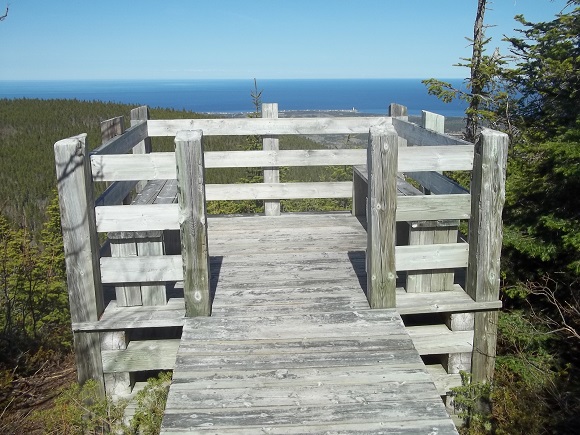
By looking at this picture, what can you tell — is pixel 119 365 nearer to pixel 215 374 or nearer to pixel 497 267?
pixel 215 374

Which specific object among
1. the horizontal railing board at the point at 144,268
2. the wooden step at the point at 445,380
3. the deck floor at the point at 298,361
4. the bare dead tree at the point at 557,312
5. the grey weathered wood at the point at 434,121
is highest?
the grey weathered wood at the point at 434,121

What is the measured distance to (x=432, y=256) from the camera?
4.77 m

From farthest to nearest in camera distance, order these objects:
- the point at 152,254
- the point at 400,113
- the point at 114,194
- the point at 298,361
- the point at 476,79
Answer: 1. the point at 476,79
2. the point at 400,113
3. the point at 114,194
4. the point at 152,254
5. the point at 298,361

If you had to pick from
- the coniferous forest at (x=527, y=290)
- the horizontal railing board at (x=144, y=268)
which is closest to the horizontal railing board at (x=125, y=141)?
the horizontal railing board at (x=144, y=268)

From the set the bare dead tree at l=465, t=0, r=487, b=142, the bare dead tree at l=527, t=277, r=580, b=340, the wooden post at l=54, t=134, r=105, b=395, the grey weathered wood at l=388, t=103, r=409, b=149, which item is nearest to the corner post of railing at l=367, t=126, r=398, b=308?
the bare dead tree at l=527, t=277, r=580, b=340

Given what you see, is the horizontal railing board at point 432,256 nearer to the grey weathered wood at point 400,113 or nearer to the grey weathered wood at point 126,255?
the grey weathered wood at point 126,255

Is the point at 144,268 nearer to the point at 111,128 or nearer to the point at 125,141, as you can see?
the point at 125,141

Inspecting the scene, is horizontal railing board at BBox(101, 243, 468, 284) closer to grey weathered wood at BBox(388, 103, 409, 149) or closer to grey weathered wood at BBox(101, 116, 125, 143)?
grey weathered wood at BBox(101, 116, 125, 143)

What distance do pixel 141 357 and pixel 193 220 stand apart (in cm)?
130

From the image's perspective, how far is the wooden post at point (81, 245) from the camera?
4.22 m

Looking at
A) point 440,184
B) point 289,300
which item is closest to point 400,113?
point 440,184

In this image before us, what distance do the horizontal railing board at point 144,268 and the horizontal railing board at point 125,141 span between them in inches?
36.2

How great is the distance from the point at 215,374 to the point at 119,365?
1.31m

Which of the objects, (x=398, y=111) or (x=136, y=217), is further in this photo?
(x=398, y=111)
